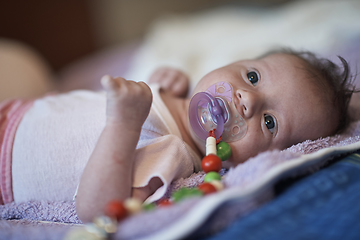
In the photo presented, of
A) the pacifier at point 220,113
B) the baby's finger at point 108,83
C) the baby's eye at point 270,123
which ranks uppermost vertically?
the baby's finger at point 108,83

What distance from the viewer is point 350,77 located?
1035mm

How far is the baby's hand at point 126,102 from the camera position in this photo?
0.69 m

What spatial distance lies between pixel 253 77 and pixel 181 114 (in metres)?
0.30

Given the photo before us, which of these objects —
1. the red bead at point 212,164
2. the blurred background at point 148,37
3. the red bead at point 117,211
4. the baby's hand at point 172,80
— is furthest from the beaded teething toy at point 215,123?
the blurred background at point 148,37

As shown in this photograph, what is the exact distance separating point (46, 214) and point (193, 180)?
1.44 ft

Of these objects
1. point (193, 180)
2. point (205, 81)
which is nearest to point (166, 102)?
point (205, 81)

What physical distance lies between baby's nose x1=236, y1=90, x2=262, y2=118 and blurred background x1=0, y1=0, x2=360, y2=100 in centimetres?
62

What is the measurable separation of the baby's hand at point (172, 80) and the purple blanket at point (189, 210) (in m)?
0.62

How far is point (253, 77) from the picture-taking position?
3.05 ft

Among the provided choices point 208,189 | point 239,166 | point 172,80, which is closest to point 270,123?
point 239,166

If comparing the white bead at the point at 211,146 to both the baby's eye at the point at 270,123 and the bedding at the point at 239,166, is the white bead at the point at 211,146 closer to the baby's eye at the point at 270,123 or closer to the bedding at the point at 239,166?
the bedding at the point at 239,166

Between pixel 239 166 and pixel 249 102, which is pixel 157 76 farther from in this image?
pixel 239 166

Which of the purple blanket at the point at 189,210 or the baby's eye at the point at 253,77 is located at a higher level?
the baby's eye at the point at 253,77

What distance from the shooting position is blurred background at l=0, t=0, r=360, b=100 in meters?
1.49
